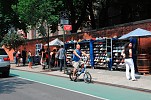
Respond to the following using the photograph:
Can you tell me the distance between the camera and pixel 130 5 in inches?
1307

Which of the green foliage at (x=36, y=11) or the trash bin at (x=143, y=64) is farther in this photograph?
the green foliage at (x=36, y=11)

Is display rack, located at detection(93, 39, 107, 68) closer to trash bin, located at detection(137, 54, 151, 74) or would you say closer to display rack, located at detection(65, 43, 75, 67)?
display rack, located at detection(65, 43, 75, 67)

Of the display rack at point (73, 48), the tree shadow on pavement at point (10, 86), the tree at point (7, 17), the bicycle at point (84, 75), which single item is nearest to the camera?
the tree shadow on pavement at point (10, 86)

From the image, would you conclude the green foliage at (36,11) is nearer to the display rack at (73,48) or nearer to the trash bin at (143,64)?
the display rack at (73,48)

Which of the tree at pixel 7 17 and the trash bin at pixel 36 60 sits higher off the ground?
the tree at pixel 7 17

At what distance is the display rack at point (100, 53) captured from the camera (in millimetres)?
22406

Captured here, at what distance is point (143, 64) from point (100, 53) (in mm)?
5577

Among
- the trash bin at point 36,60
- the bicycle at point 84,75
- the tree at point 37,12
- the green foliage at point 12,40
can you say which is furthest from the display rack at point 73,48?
the bicycle at point 84,75

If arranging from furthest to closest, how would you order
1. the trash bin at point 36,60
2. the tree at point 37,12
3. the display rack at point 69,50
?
the trash bin at point 36,60, the display rack at point 69,50, the tree at point 37,12

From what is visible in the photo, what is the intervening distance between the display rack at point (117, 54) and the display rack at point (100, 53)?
1.23m

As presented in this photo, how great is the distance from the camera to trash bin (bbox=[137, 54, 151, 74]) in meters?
17.6

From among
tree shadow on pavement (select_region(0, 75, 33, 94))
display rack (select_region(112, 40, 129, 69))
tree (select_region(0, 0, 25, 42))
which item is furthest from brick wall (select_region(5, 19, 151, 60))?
tree (select_region(0, 0, 25, 42))

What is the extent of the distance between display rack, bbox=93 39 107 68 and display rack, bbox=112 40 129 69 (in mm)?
1228

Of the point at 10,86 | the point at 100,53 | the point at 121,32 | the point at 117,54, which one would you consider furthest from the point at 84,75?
the point at 100,53
